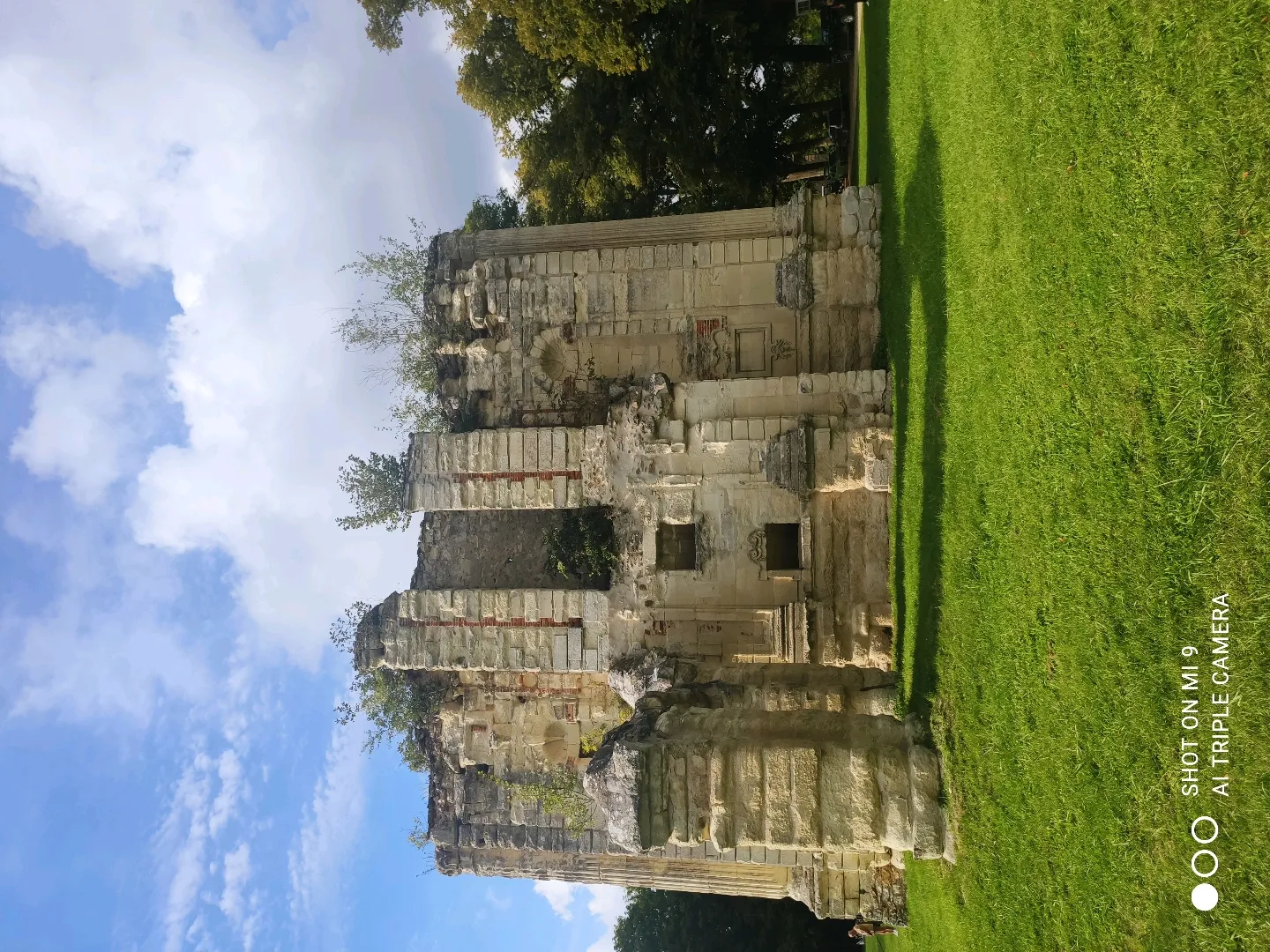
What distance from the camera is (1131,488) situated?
15.2 feet

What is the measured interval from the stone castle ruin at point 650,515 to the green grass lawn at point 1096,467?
2517 mm

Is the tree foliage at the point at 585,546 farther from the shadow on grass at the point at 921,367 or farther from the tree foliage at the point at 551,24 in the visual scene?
the tree foliage at the point at 551,24

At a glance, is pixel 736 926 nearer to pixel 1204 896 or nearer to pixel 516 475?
pixel 516 475

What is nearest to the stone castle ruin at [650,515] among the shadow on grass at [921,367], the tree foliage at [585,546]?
the tree foliage at [585,546]

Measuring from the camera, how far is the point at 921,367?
29.7 feet

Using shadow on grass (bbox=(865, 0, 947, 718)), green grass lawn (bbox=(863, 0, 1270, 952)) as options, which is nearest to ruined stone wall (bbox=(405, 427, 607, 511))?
shadow on grass (bbox=(865, 0, 947, 718))

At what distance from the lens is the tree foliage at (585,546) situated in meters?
12.0

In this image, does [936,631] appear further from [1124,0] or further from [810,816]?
[1124,0]

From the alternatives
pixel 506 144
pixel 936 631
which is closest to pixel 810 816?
pixel 936 631

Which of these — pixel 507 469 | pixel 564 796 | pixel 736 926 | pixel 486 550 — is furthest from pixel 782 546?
pixel 736 926

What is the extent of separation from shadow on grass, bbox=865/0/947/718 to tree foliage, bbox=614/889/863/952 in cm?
1320

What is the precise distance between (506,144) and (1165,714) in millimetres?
14586

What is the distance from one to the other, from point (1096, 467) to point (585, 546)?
26.1 ft

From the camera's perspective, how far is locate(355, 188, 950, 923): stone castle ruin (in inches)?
425
